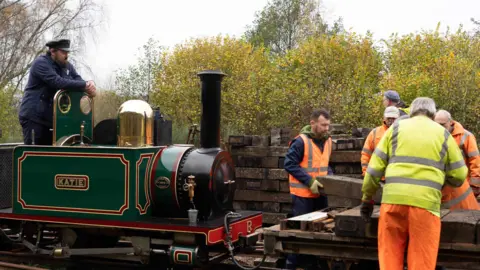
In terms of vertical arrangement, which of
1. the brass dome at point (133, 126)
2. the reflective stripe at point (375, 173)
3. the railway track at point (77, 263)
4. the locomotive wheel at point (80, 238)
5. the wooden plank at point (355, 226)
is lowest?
the railway track at point (77, 263)

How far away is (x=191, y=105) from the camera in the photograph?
16.8m

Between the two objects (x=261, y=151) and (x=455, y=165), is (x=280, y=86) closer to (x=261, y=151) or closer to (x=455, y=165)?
(x=261, y=151)

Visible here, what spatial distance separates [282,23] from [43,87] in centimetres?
3372

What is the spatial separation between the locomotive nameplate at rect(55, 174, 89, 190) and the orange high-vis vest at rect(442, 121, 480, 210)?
3.48m

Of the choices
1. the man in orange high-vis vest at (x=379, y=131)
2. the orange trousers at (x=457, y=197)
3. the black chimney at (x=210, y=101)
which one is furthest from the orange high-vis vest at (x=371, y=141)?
the black chimney at (x=210, y=101)

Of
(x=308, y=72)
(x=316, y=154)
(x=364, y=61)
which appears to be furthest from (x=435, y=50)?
(x=316, y=154)

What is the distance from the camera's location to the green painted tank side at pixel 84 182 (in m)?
5.80

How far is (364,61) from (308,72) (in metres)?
5.65

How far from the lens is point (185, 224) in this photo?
5621 millimetres

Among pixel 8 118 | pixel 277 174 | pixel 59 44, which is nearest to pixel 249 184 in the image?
pixel 277 174

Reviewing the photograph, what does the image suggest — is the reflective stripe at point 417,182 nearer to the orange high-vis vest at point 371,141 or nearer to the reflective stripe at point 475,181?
the reflective stripe at point 475,181

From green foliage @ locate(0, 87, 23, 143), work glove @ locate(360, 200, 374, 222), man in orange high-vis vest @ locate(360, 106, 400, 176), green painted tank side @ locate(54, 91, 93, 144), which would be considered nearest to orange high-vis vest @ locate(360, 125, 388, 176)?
man in orange high-vis vest @ locate(360, 106, 400, 176)

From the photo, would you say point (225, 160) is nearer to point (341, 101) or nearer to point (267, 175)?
point (267, 175)

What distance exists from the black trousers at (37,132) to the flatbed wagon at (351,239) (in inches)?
118
